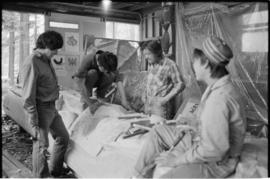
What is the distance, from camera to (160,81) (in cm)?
286

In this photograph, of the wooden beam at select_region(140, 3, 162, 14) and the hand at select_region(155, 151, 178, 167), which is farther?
the wooden beam at select_region(140, 3, 162, 14)

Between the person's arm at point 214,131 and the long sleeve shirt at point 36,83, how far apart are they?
4.44 feet

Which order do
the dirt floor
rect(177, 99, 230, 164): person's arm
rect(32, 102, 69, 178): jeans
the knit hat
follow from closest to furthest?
rect(177, 99, 230, 164): person's arm, the knit hat, rect(32, 102, 69, 178): jeans, the dirt floor

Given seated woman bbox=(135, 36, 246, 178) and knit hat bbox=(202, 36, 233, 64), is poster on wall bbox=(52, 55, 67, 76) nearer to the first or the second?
seated woman bbox=(135, 36, 246, 178)

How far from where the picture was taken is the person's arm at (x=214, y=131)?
4.58 ft

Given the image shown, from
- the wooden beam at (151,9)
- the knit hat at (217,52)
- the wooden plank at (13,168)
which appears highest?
the wooden beam at (151,9)

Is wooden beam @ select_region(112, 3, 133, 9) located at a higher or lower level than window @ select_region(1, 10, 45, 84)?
higher

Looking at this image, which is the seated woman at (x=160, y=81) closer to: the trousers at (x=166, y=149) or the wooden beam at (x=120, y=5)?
the trousers at (x=166, y=149)

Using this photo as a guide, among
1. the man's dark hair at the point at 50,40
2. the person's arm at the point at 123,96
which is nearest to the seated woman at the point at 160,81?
the person's arm at the point at 123,96

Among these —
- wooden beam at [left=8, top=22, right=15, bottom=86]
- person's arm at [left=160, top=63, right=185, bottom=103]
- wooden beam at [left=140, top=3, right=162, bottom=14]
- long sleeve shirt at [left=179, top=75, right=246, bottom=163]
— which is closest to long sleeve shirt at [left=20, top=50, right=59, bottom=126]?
person's arm at [left=160, top=63, right=185, bottom=103]

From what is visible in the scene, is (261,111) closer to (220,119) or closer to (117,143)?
(117,143)

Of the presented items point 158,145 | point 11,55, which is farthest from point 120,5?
point 158,145

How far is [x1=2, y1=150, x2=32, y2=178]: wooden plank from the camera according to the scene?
2621 millimetres

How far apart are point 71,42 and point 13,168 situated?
2534 mm
